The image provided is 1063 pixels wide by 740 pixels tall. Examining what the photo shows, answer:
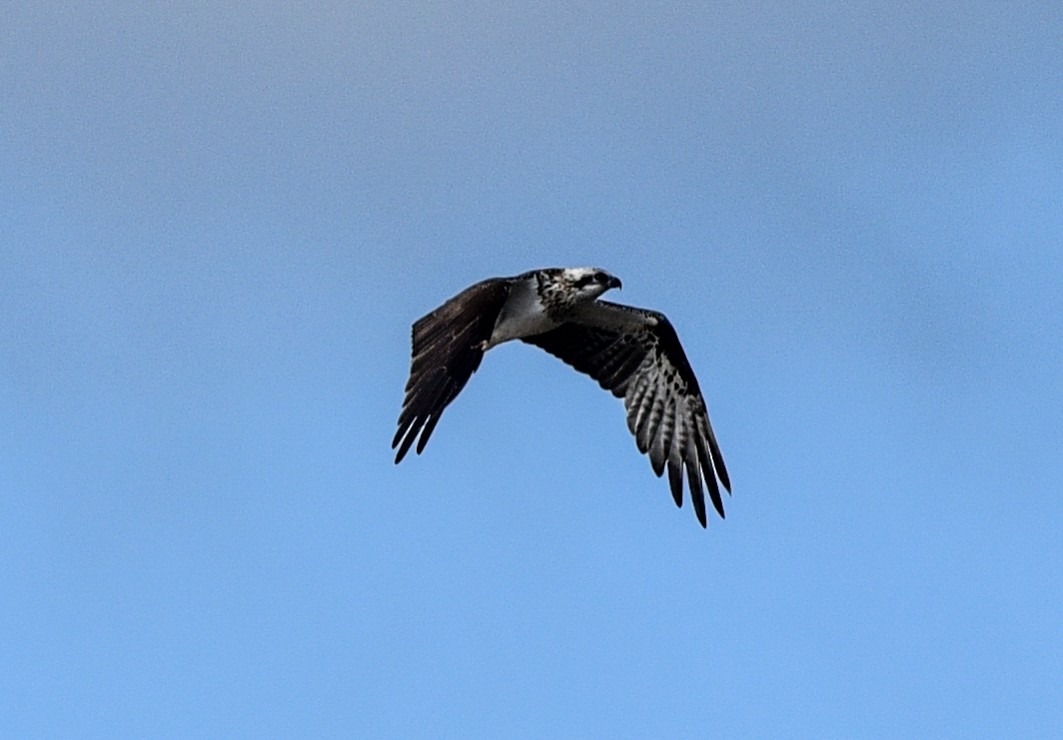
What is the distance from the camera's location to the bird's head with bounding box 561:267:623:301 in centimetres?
2339

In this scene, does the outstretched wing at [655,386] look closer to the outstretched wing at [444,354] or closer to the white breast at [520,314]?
the white breast at [520,314]

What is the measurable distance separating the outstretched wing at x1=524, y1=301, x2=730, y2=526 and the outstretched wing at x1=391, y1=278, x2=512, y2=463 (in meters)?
2.66

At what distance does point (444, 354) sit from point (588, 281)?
9.14 ft

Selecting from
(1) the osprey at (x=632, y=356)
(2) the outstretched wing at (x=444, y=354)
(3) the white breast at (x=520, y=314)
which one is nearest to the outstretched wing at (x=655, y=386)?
(1) the osprey at (x=632, y=356)

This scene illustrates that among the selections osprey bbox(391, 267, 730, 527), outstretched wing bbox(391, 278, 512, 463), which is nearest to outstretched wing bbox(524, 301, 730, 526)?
osprey bbox(391, 267, 730, 527)

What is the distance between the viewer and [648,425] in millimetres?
25516

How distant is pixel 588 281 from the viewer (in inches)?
923

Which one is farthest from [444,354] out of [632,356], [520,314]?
[632,356]

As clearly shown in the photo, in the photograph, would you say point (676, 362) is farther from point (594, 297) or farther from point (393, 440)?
point (393, 440)

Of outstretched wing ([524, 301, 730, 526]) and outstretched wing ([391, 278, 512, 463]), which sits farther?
outstretched wing ([524, 301, 730, 526])

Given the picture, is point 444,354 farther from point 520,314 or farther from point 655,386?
point 655,386

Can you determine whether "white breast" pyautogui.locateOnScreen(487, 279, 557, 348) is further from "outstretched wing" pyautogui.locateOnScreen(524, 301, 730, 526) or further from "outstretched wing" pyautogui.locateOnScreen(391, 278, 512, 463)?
"outstretched wing" pyautogui.locateOnScreen(524, 301, 730, 526)

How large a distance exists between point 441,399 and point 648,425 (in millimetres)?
5323

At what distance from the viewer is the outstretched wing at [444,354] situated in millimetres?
20703
